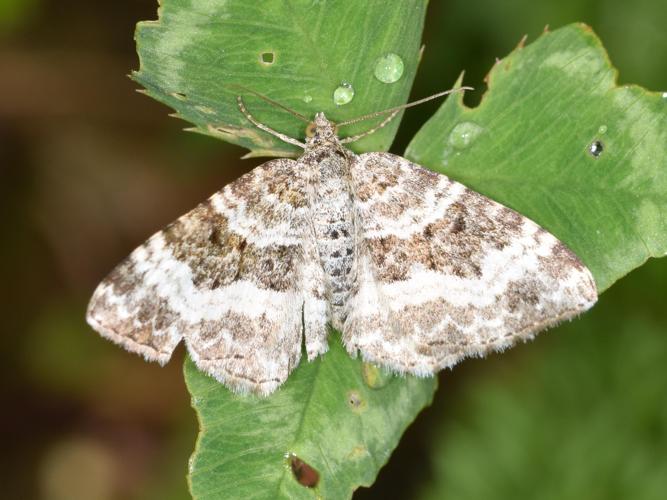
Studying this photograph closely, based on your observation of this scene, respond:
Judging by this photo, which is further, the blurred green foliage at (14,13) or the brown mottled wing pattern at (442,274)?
the blurred green foliage at (14,13)

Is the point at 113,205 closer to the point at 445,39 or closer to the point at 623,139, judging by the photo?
the point at 445,39

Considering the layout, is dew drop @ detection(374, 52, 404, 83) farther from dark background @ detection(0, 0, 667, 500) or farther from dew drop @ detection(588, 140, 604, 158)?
dark background @ detection(0, 0, 667, 500)

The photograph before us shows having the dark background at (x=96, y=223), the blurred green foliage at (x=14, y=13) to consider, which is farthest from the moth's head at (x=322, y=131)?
the blurred green foliage at (x=14, y=13)

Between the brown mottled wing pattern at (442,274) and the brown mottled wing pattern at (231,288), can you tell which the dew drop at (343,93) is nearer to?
the brown mottled wing pattern at (442,274)

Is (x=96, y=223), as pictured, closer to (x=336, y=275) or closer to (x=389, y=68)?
(x=336, y=275)

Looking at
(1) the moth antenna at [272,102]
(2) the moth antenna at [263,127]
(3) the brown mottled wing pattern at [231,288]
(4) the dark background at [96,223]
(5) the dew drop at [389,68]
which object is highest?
(5) the dew drop at [389,68]

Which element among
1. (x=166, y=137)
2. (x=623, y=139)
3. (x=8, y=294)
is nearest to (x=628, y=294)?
(x=623, y=139)
